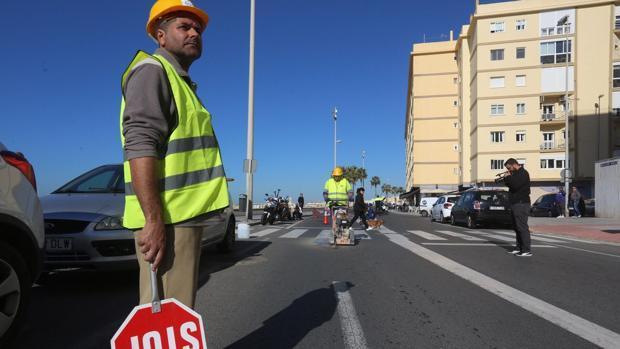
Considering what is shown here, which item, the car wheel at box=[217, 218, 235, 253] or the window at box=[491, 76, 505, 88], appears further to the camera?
the window at box=[491, 76, 505, 88]

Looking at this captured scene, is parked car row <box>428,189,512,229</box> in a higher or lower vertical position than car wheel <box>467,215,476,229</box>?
higher

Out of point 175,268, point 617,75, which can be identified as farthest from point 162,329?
point 617,75

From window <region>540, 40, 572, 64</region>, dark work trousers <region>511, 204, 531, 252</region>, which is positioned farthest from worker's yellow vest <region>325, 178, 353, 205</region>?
window <region>540, 40, 572, 64</region>

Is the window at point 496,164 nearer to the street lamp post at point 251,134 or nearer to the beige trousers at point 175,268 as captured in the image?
the street lamp post at point 251,134

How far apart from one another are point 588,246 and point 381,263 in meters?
6.06

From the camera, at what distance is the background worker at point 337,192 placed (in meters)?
10.8

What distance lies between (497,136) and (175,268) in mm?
56264

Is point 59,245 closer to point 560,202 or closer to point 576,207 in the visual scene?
point 576,207

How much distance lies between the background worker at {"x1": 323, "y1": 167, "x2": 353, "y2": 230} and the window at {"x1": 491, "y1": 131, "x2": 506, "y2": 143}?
155ft

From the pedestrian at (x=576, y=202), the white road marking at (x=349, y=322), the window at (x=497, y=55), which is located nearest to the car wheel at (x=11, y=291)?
the white road marking at (x=349, y=322)

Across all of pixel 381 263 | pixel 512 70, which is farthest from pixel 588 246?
pixel 512 70

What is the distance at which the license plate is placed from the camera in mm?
4992

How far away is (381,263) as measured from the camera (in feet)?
25.8

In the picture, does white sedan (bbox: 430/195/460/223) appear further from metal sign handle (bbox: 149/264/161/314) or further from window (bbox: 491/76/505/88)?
window (bbox: 491/76/505/88)
